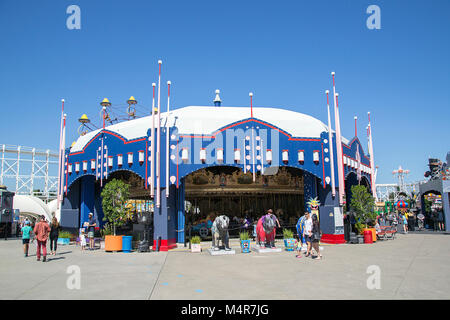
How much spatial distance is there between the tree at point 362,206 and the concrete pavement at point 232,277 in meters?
6.17

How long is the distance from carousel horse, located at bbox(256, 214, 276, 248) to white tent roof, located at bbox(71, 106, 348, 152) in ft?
21.8

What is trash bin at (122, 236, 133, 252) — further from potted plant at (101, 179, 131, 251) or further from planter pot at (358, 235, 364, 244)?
planter pot at (358, 235, 364, 244)

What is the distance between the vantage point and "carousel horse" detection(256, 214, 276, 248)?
55.7 ft

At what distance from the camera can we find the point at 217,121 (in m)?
22.8

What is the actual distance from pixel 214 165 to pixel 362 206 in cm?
951

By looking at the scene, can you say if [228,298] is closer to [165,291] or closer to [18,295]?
[165,291]

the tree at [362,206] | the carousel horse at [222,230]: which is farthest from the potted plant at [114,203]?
the tree at [362,206]

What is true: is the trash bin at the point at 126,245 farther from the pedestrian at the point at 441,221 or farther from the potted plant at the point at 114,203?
the pedestrian at the point at 441,221

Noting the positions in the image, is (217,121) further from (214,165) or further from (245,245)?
(245,245)

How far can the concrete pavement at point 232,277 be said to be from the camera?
808cm

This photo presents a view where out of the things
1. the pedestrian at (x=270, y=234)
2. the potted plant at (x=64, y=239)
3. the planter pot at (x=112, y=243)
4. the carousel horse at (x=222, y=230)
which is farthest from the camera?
the potted plant at (x=64, y=239)

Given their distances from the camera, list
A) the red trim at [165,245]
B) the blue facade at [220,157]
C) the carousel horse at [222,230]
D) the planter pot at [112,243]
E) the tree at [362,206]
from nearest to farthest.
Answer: the carousel horse at [222,230], the planter pot at [112,243], the red trim at [165,245], the blue facade at [220,157], the tree at [362,206]

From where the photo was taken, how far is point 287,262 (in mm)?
13219
